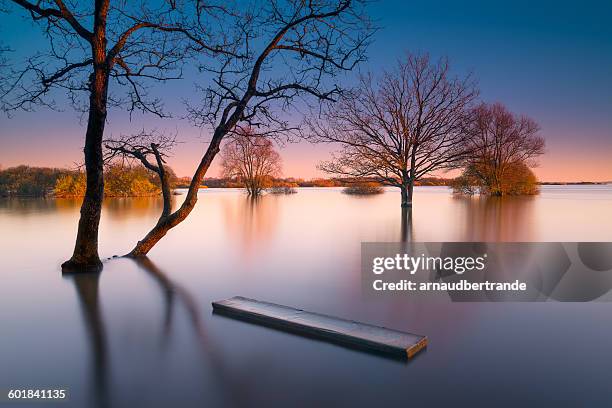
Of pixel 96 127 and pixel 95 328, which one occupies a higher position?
pixel 96 127

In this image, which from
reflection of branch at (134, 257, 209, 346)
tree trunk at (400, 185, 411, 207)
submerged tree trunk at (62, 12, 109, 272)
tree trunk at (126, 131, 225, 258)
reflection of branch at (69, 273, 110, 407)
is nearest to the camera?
reflection of branch at (69, 273, 110, 407)

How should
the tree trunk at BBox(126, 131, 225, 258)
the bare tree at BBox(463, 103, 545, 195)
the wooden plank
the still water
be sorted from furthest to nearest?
the bare tree at BBox(463, 103, 545, 195) → the tree trunk at BBox(126, 131, 225, 258) → the wooden plank → the still water

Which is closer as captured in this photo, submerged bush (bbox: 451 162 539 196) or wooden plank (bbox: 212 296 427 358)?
wooden plank (bbox: 212 296 427 358)

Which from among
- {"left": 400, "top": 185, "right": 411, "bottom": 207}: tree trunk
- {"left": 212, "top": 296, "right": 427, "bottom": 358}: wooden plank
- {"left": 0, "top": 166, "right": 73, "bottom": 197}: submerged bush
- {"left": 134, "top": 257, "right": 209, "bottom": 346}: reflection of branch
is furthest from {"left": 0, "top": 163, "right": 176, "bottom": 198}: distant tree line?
{"left": 212, "top": 296, "right": 427, "bottom": 358}: wooden plank

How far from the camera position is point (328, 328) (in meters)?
3.48

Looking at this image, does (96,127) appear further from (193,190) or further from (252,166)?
(252,166)

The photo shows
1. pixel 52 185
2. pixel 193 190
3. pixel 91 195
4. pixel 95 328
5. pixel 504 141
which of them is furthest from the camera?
pixel 52 185

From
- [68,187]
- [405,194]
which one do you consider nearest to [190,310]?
[405,194]

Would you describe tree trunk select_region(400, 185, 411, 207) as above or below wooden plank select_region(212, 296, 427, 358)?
above

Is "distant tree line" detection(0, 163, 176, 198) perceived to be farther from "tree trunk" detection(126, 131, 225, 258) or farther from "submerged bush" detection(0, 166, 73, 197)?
"tree trunk" detection(126, 131, 225, 258)

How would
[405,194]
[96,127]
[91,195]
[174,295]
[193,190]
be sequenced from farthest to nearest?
[405,194]
[193,190]
[91,195]
[96,127]
[174,295]

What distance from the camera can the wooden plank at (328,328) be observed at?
10.3 feet

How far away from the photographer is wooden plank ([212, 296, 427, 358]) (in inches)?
123

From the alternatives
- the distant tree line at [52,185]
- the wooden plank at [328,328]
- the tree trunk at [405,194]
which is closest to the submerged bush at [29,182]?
the distant tree line at [52,185]
